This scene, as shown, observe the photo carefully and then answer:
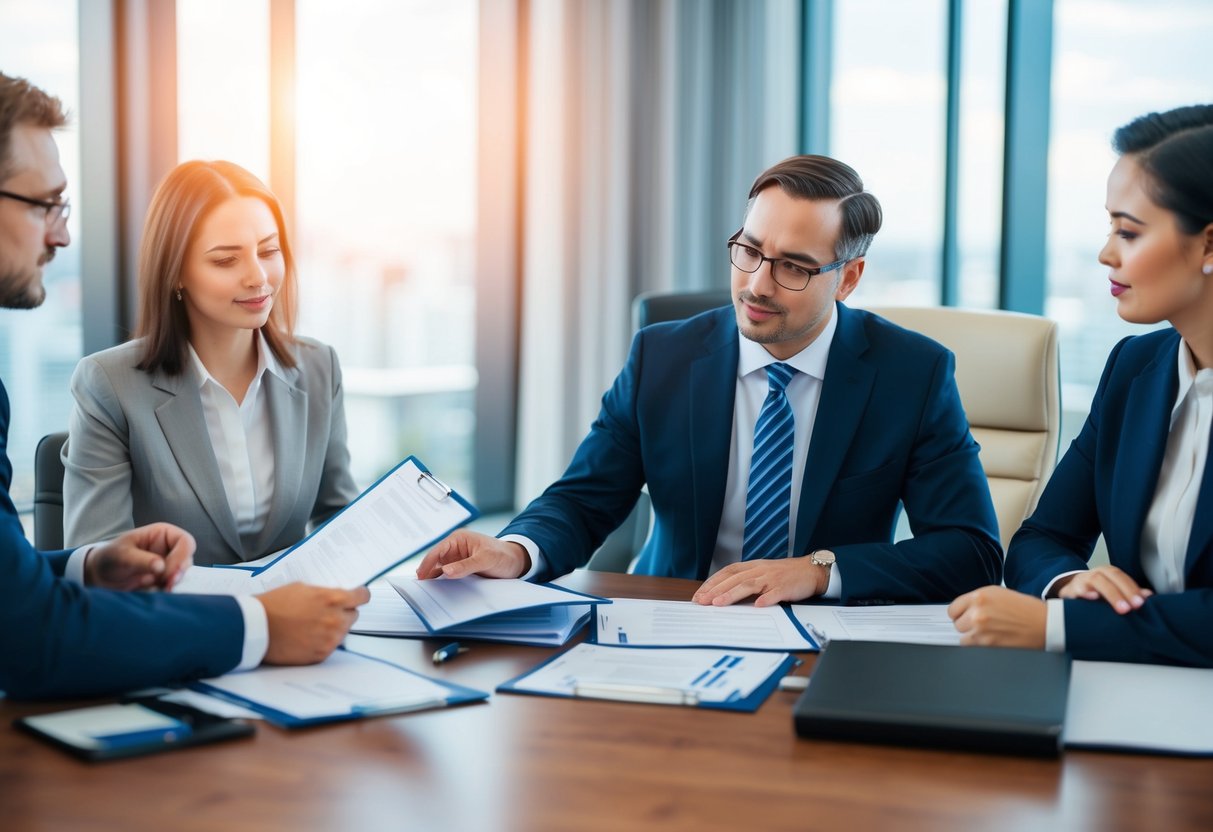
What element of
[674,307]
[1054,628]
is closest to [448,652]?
[1054,628]

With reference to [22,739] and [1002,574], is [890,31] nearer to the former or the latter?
[1002,574]

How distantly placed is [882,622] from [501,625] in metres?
0.55

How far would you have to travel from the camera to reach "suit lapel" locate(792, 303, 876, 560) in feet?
6.83

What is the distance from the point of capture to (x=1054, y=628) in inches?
59.1

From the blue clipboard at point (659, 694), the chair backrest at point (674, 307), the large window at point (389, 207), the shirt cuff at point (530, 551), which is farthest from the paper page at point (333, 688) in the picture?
the large window at point (389, 207)

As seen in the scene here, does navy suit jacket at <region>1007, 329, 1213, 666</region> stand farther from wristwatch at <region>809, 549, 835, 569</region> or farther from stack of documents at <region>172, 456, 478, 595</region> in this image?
stack of documents at <region>172, 456, 478, 595</region>

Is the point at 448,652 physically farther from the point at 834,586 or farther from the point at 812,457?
the point at 812,457

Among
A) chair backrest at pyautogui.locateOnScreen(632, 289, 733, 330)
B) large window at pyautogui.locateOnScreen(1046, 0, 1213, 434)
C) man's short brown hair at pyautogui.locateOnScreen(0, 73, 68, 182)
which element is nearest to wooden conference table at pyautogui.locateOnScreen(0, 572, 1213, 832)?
man's short brown hair at pyautogui.locateOnScreen(0, 73, 68, 182)

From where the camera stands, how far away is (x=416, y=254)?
16.6 ft

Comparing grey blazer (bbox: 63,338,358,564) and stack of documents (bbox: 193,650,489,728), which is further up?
grey blazer (bbox: 63,338,358,564)

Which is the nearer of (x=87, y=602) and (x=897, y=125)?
(x=87, y=602)

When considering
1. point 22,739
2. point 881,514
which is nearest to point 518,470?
point 881,514

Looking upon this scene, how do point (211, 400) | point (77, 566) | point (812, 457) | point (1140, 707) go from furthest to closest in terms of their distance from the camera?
point (211, 400), point (812, 457), point (77, 566), point (1140, 707)

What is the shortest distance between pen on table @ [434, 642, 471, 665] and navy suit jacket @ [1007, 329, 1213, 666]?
0.79 m
